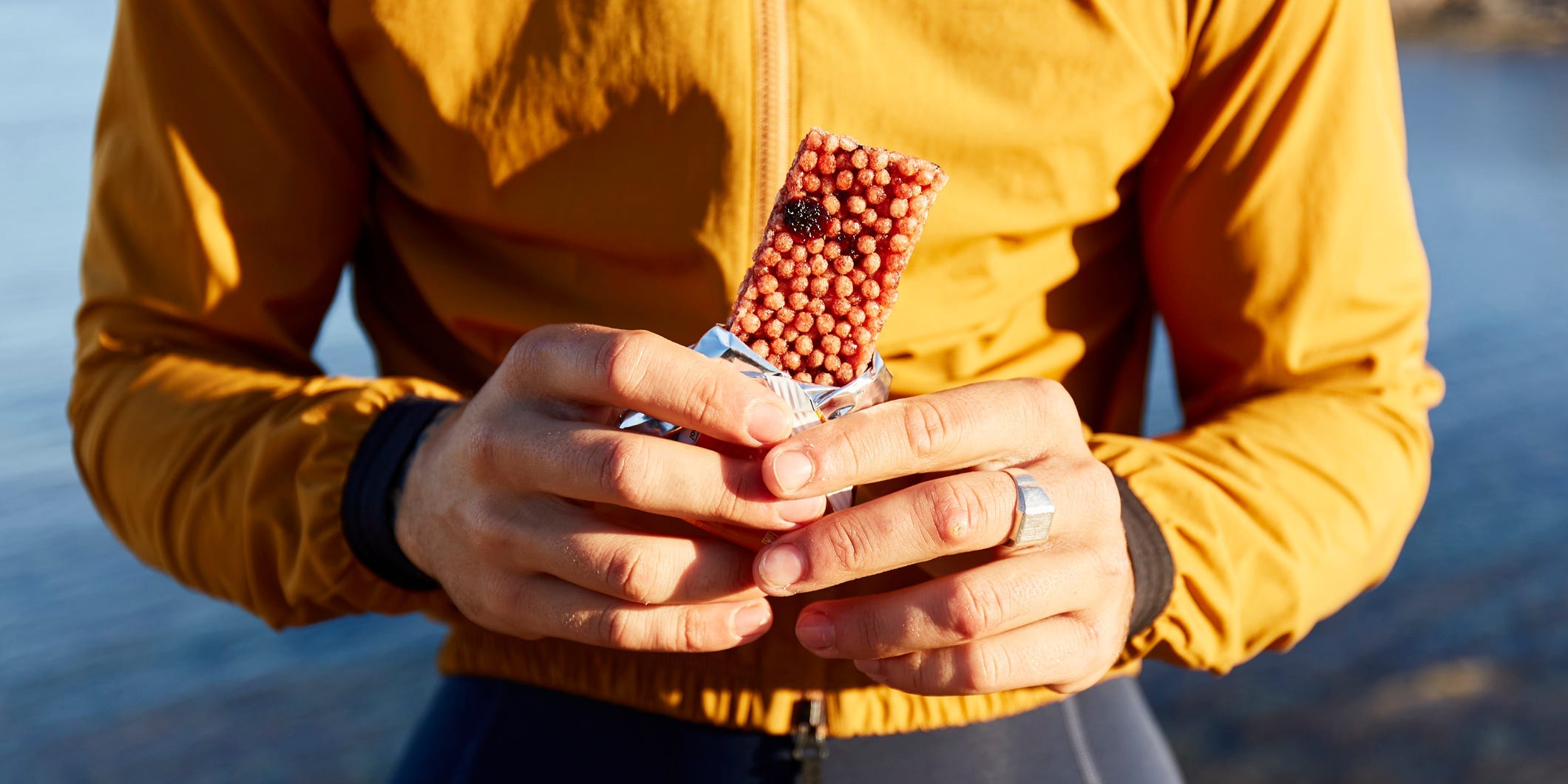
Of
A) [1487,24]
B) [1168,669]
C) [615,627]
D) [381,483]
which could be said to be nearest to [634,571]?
[615,627]

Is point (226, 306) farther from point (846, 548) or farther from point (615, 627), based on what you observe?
point (846, 548)

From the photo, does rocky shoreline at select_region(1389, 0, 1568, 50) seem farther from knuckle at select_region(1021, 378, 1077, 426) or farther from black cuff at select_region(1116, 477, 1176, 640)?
knuckle at select_region(1021, 378, 1077, 426)

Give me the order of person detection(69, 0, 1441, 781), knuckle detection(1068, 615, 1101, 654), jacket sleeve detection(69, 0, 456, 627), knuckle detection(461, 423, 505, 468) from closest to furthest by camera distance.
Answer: knuckle detection(461, 423, 505, 468) → knuckle detection(1068, 615, 1101, 654) → person detection(69, 0, 1441, 781) → jacket sleeve detection(69, 0, 456, 627)

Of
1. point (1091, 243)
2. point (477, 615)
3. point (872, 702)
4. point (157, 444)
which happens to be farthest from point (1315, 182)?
point (157, 444)

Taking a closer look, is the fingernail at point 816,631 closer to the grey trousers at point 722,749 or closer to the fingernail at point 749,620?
the fingernail at point 749,620

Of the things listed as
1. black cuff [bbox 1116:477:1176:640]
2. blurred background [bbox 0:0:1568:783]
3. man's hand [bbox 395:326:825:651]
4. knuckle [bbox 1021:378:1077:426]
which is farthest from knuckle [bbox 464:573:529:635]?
blurred background [bbox 0:0:1568:783]

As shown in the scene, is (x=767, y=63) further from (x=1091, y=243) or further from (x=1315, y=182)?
(x=1315, y=182)
